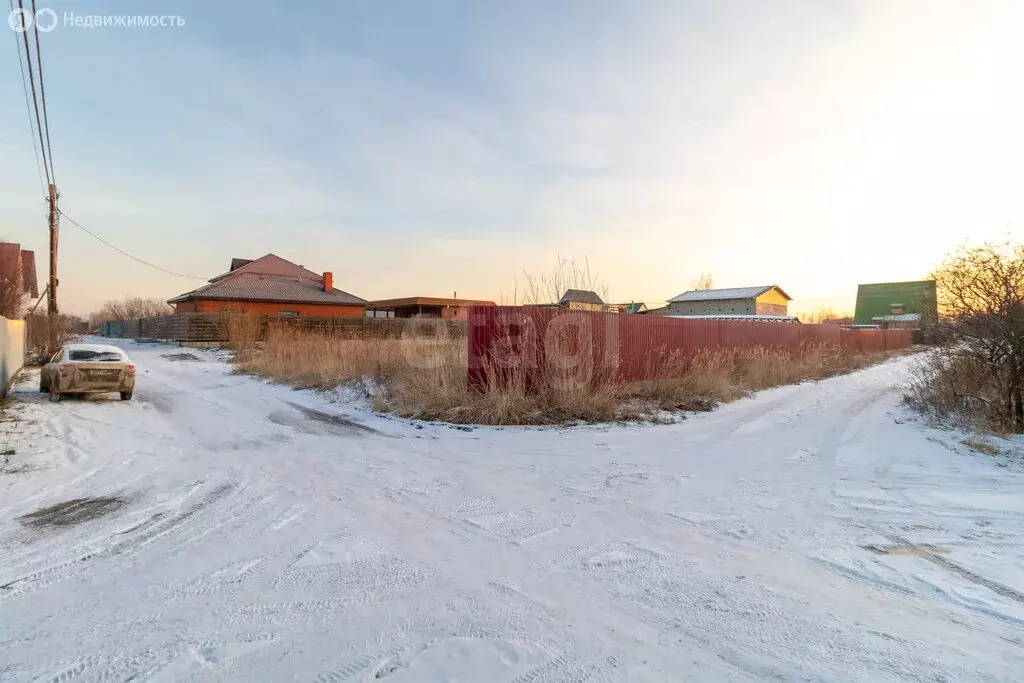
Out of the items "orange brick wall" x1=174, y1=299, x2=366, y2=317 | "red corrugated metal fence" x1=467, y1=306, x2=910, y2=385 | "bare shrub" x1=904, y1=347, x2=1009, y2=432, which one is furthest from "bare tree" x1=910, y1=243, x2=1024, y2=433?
"orange brick wall" x1=174, y1=299, x2=366, y2=317

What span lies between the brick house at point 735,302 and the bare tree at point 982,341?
5278cm

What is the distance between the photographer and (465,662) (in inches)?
93.3

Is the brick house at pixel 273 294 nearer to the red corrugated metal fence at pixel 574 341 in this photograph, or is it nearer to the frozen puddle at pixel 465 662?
the red corrugated metal fence at pixel 574 341

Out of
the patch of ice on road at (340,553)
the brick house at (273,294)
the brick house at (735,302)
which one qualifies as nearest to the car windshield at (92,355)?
the patch of ice on road at (340,553)

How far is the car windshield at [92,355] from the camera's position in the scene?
1098 centimetres

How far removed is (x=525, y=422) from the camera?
903cm

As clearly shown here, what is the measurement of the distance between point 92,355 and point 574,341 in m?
10.5

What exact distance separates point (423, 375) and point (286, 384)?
598cm

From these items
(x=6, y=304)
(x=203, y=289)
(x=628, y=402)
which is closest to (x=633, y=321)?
(x=628, y=402)

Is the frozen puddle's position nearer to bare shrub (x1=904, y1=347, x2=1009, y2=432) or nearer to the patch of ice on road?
the patch of ice on road

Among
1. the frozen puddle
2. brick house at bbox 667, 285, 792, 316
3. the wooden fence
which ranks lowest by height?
the frozen puddle

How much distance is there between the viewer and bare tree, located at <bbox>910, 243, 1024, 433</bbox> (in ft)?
25.6

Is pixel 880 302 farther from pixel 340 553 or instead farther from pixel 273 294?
pixel 340 553

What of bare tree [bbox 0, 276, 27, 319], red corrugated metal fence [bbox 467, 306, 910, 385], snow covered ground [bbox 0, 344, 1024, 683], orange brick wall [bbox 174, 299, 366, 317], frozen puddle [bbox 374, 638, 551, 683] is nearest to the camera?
frozen puddle [bbox 374, 638, 551, 683]
